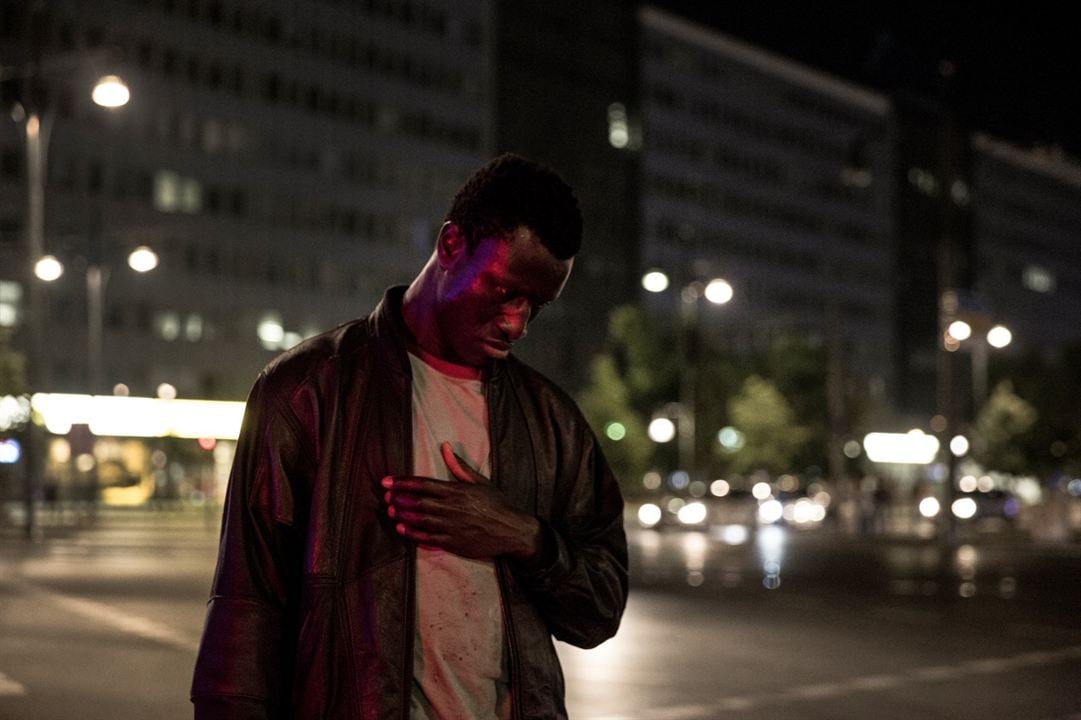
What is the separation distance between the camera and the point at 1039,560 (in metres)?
42.4

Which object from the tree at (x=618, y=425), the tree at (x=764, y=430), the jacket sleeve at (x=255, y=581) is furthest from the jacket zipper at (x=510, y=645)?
the tree at (x=764, y=430)

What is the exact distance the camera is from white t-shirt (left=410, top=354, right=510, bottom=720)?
321 cm

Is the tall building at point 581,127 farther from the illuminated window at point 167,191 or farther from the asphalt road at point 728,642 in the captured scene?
the asphalt road at point 728,642

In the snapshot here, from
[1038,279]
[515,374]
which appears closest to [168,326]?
[515,374]

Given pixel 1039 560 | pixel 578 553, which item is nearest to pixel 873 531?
pixel 1039 560

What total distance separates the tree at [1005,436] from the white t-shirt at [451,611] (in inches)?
2704

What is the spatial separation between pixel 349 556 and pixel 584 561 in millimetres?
489

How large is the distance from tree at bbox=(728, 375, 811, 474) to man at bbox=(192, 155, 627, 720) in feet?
286

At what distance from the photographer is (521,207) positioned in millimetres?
3346

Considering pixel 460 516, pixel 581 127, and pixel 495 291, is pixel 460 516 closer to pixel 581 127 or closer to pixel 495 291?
pixel 495 291

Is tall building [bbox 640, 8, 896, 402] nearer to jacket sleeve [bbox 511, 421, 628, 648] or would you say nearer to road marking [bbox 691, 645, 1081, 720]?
road marking [bbox 691, 645, 1081, 720]

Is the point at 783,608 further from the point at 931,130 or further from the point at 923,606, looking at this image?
the point at 931,130

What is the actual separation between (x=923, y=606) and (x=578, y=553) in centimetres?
2258

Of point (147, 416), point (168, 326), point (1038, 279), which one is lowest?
point (147, 416)
